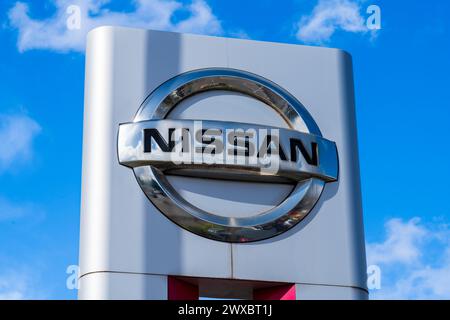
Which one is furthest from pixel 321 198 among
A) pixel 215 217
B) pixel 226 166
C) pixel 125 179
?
pixel 125 179

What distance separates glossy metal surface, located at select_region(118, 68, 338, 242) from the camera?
393 inches

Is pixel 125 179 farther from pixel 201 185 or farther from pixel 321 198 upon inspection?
pixel 321 198

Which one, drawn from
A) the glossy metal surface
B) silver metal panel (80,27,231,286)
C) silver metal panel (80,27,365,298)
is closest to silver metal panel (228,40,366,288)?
silver metal panel (80,27,365,298)

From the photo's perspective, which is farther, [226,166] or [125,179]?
[226,166]

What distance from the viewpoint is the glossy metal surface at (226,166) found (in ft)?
32.8

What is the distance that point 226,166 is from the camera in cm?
1023

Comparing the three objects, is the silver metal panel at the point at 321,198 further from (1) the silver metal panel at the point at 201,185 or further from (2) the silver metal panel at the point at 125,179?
(2) the silver metal panel at the point at 125,179

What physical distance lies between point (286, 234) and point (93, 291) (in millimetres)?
2180

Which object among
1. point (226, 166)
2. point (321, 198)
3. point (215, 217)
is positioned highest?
point (226, 166)

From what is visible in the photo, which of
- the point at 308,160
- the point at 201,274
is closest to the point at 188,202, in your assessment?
the point at 201,274

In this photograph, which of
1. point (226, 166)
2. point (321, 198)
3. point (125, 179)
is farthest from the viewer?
point (321, 198)

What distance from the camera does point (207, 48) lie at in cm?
1089

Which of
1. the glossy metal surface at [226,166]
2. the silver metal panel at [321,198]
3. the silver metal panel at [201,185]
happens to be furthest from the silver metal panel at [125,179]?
the silver metal panel at [321,198]
